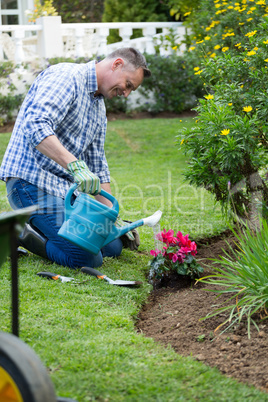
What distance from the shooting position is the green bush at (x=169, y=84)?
9.09 meters

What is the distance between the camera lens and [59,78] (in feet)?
10.1

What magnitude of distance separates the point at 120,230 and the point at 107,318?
604mm

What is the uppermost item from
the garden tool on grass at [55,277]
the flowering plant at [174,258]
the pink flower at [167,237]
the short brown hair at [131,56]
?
the short brown hair at [131,56]

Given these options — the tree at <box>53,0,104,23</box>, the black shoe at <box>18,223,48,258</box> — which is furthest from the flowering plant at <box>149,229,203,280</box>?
the tree at <box>53,0,104,23</box>

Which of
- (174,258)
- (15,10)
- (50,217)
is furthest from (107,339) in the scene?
(15,10)

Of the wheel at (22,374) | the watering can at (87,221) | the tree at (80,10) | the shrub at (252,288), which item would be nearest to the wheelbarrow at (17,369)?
the wheel at (22,374)

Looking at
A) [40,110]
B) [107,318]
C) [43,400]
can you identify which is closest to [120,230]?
[107,318]

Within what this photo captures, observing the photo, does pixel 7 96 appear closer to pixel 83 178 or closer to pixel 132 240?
pixel 132 240

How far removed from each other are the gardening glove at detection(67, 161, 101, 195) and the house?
11.3 m

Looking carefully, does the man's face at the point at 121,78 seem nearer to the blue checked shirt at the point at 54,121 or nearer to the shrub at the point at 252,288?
the blue checked shirt at the point at 54,121

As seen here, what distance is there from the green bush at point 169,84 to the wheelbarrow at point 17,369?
26.1 ft

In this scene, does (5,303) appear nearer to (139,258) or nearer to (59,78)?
(139,258)

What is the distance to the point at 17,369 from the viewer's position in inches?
52.9

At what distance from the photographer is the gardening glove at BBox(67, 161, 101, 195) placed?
2.76 metres
